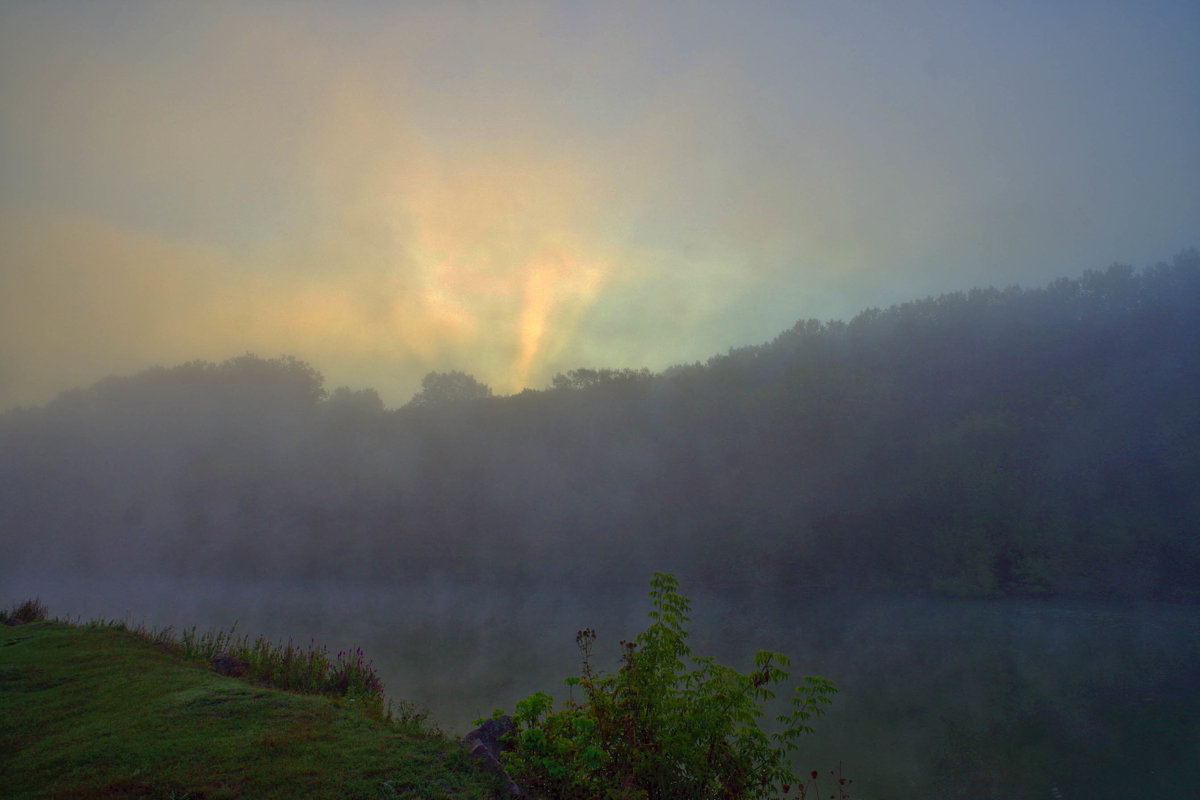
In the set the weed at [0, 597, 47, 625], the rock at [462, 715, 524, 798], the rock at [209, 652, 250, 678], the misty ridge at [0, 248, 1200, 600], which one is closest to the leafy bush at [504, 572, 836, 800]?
the rock at [462, 715, 524, 798]

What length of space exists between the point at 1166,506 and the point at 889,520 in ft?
32.3

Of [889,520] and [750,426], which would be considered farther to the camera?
[750,426]

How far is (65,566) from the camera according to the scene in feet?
127

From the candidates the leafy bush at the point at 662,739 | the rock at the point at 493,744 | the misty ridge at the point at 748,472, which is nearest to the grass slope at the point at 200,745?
the rock at the point at 493,744

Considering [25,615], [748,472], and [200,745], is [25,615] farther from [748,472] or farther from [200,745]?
[748,472]

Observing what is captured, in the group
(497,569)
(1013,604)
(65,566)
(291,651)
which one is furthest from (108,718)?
(65,566)

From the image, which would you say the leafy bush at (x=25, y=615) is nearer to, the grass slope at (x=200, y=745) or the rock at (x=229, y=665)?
the grass slope at (x=200, y=745)

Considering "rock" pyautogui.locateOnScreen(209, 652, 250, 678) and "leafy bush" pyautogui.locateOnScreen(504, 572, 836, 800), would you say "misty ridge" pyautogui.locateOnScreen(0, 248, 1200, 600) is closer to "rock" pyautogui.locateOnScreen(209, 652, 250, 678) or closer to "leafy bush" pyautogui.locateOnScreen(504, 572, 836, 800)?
"rock" pyautogui.locateOnScreen(209, 652, 250, 678)

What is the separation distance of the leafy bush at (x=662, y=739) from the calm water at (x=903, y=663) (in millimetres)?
3060

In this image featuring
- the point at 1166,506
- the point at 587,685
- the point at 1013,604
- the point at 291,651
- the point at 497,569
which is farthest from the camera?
the point at 497,569

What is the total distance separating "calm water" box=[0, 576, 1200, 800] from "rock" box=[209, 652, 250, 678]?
8.64ft

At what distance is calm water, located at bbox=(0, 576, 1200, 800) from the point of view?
729 centimetres

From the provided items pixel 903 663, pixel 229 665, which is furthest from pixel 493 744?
pixel 903 663

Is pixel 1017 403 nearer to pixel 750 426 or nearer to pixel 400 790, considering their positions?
pixel 750 426
